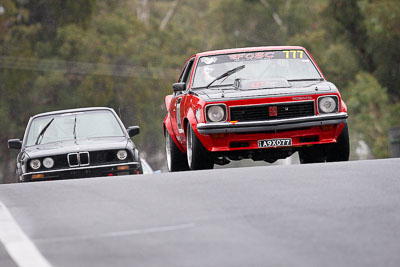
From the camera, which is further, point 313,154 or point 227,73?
point 313,154

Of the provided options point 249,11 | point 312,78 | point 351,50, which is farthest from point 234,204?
point 249,11

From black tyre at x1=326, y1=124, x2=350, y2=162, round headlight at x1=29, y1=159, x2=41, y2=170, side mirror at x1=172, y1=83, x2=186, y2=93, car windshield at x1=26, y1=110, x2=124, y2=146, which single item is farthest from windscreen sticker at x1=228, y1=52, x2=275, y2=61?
round headlight at x1=29, y1=159, x2=41, y2=170

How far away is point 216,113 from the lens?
36.3ft

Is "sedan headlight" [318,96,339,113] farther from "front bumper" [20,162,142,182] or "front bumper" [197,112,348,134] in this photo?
"front bumper" [20,162,142,182]

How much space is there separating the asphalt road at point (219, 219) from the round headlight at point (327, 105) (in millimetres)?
2135

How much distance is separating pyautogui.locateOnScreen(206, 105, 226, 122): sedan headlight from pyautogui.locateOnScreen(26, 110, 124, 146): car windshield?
3.07 metres

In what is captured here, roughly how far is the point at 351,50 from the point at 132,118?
13688 mm

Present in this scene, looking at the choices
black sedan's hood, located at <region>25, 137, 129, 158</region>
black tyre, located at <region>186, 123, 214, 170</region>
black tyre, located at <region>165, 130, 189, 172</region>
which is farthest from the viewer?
black tyre, located at <region>165, 130, 189, 172</region>

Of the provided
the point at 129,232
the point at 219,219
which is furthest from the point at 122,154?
the point at 129,232

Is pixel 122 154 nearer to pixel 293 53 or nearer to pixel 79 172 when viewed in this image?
pixel 79 172

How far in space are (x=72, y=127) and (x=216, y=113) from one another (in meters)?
3.59

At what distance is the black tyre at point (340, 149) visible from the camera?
11.5 meters

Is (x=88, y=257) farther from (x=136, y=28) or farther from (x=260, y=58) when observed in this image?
(x=136, y=28)

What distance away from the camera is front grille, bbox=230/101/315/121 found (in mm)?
11109
